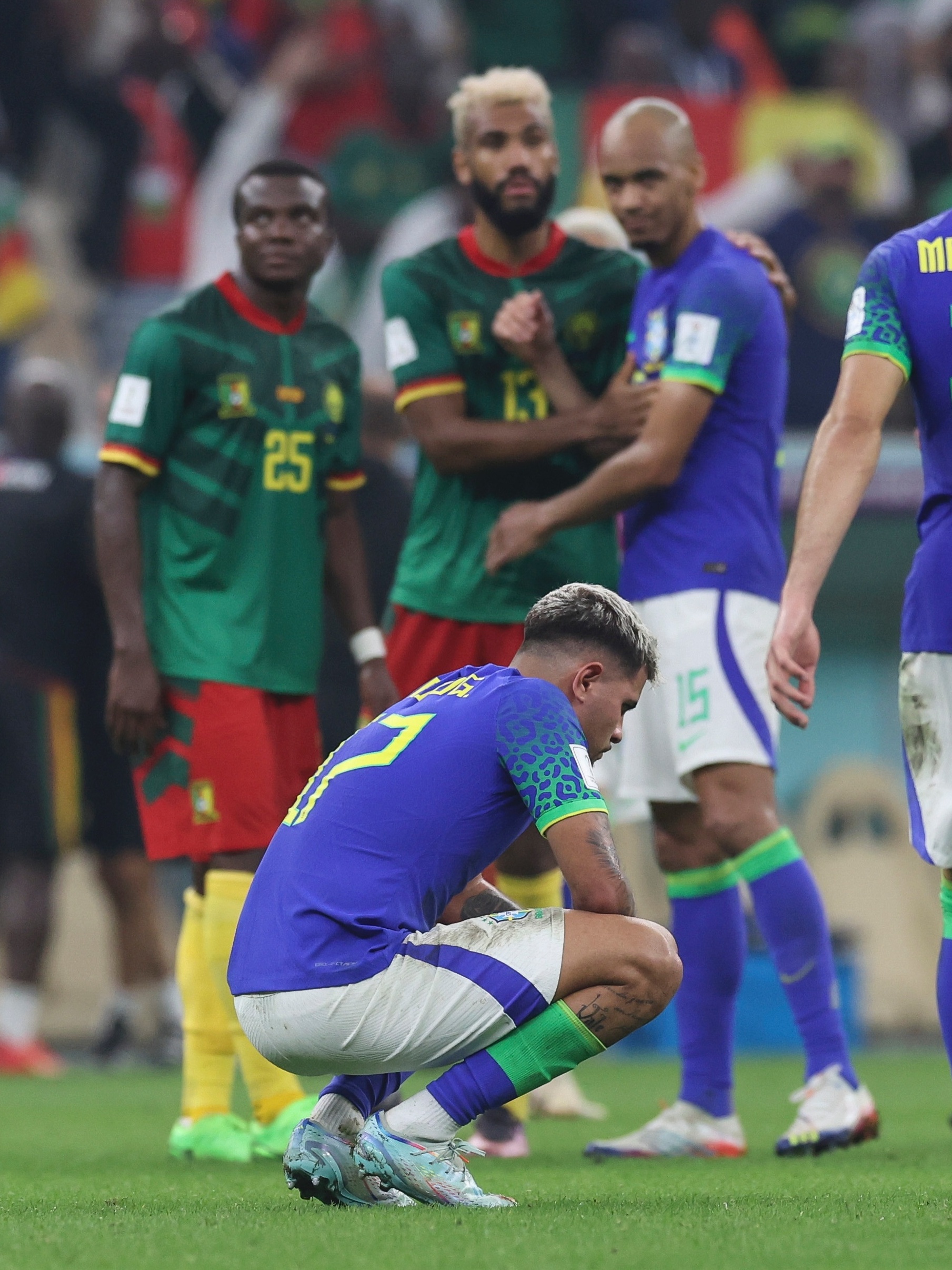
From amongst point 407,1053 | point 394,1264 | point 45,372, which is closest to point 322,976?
point 407,1053

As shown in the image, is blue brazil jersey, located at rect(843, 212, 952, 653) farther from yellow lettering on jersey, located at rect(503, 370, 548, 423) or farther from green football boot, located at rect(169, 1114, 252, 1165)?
green football boot, located at rect(169, 1114, 252, 1165)

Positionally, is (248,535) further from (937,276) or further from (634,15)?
(634,15)

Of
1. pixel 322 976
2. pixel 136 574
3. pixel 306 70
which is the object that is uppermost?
pixel 306 70

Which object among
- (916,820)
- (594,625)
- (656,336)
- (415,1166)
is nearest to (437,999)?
(415,1166)

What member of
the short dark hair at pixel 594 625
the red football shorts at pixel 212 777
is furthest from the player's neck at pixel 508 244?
the short dark hair at pixel 594 625

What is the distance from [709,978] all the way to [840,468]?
1.70 m

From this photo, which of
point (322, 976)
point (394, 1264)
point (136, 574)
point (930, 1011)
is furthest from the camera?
point (930, 1011)

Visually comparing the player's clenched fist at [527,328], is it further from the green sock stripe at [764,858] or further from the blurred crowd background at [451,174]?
the blurred crowd background at [451,174]

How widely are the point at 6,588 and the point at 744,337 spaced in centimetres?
417

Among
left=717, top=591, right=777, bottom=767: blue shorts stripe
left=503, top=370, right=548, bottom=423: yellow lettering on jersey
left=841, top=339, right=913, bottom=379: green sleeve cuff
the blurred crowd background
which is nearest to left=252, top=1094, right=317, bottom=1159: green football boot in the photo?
left=717, top=591, right=777, bottom=767: blue shorts stripe

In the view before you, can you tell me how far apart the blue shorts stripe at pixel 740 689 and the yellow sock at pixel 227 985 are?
1241 millimetres

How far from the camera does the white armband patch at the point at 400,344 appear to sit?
16.6ft

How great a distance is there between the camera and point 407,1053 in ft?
11.0

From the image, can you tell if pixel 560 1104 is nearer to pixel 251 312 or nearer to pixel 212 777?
pixel 212 777
